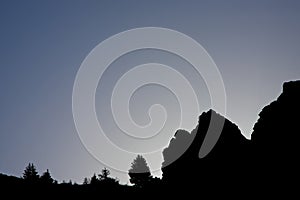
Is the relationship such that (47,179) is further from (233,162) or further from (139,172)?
(233,162)

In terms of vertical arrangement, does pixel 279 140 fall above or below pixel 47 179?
below

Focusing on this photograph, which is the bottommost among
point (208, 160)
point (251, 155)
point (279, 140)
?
point (279, 140)

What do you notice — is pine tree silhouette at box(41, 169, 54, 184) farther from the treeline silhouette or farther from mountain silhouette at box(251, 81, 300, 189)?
mountain silhouette at box(251, 81, 300, 189)

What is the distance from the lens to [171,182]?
1847 inches

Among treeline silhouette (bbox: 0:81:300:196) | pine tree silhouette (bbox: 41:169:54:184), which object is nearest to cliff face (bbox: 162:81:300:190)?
treeline silhouette (bbox: 0:81:300:196)

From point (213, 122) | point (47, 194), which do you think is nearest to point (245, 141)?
point (213, 122)

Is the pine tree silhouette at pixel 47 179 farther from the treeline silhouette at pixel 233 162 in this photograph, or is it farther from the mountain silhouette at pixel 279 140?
the mountain silhouette at pixel 279 140

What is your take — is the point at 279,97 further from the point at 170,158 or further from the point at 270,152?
the point at 170,158

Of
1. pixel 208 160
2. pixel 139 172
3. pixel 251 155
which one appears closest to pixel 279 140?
pixel 251 155

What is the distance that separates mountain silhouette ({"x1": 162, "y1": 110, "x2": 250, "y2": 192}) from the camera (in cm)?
4031

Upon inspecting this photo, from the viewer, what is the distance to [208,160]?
4288 cm

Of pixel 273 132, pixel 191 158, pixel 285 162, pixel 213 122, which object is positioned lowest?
pixel 285 162

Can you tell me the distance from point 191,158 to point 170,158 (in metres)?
4.82

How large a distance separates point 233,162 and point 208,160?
3804mm
